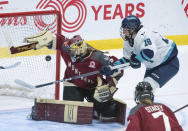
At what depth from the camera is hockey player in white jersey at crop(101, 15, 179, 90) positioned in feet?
13.0

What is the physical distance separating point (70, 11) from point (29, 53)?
1372 mm

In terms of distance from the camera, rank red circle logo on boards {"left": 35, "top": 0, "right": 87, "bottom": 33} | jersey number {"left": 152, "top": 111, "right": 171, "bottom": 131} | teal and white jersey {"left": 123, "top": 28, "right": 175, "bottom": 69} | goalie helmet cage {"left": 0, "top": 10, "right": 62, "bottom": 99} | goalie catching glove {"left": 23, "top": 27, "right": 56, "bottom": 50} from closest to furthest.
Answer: jersey number {"left": 152, "top": 111, "right": 171, "bottom": 131} < teal and white jersey {"left": 123, "top": 28, "right": 175, "bottom": 69} < goalie catching glove {"left": 23, "top": 27, "right": 56, "bottom": 50} < goalie helmet cage {"left": 0, "top": 10, "right": 62, "bottom": 99} < red circle logo on boards {"left": 35, "top": 0, "right": 87, "bottom": 33}

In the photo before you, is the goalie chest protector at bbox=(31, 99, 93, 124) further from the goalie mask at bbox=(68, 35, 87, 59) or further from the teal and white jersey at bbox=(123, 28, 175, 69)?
the teal and white jersey at bbox=(123, 28, 175, 69)

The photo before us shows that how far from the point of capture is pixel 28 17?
14.5 feet

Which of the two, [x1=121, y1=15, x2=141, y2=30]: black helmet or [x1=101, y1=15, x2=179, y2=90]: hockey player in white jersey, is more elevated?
[x1=121, y1=15, x2=141, y2=30]: black helmet

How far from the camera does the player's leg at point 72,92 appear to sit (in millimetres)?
4254

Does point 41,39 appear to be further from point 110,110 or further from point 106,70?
point 110,110

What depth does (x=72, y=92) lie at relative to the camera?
14.0ft

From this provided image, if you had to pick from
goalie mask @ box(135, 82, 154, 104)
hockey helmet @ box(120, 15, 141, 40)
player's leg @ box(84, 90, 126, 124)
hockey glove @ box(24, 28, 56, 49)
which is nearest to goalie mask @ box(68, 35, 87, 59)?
A: hockey glove @ box(24, 28, 56, 49)

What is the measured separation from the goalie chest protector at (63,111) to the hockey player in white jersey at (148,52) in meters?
0.33

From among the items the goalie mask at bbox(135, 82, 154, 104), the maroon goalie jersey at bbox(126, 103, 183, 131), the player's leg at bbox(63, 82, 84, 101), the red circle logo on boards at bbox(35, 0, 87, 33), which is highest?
the red circle logo on boards at bbox(35, 0, 87, 33)

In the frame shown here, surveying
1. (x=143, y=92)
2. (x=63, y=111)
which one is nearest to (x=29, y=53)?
(x=63, y=111)

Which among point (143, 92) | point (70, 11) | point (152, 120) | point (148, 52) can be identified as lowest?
point (152, 120)

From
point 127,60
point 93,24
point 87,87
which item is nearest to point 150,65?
point 127,60
